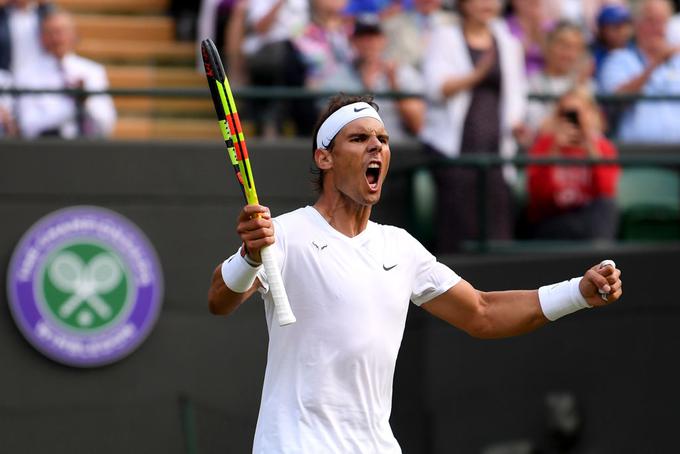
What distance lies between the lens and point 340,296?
18.2ft

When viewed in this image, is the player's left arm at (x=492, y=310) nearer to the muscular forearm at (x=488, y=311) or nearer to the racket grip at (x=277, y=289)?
the muscular forearm at (x=488, y=311)

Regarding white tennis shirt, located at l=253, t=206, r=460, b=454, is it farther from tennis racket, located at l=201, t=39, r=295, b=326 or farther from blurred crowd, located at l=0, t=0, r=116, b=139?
blurred crowd, located at l=0, t=0, r=116, b=139

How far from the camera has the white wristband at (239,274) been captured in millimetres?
5320

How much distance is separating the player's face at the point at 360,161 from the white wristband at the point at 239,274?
556 millimetres

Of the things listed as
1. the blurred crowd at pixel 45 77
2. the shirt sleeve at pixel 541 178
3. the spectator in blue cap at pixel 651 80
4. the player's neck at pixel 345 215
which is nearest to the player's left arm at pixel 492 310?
the player's neck at pixel 345 215

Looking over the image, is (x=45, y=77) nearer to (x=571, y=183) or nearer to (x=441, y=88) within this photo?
(x=441, y=88)

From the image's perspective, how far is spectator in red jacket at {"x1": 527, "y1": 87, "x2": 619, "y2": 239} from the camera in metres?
9.88

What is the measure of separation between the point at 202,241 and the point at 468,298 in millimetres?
3906

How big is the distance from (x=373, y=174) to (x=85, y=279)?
4000 mm

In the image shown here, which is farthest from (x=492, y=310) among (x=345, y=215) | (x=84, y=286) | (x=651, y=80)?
(x=651, y=80)

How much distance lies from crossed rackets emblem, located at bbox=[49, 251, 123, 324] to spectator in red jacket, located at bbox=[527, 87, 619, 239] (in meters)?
2.74

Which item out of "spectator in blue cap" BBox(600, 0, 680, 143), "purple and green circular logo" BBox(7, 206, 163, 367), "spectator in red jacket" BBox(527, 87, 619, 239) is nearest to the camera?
"purple and green circular logo" BBox(7, 206, 163, 367)

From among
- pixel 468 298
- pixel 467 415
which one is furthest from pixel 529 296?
pixel 467 415

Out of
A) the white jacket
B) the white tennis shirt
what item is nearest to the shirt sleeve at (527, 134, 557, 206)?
the white jacket
